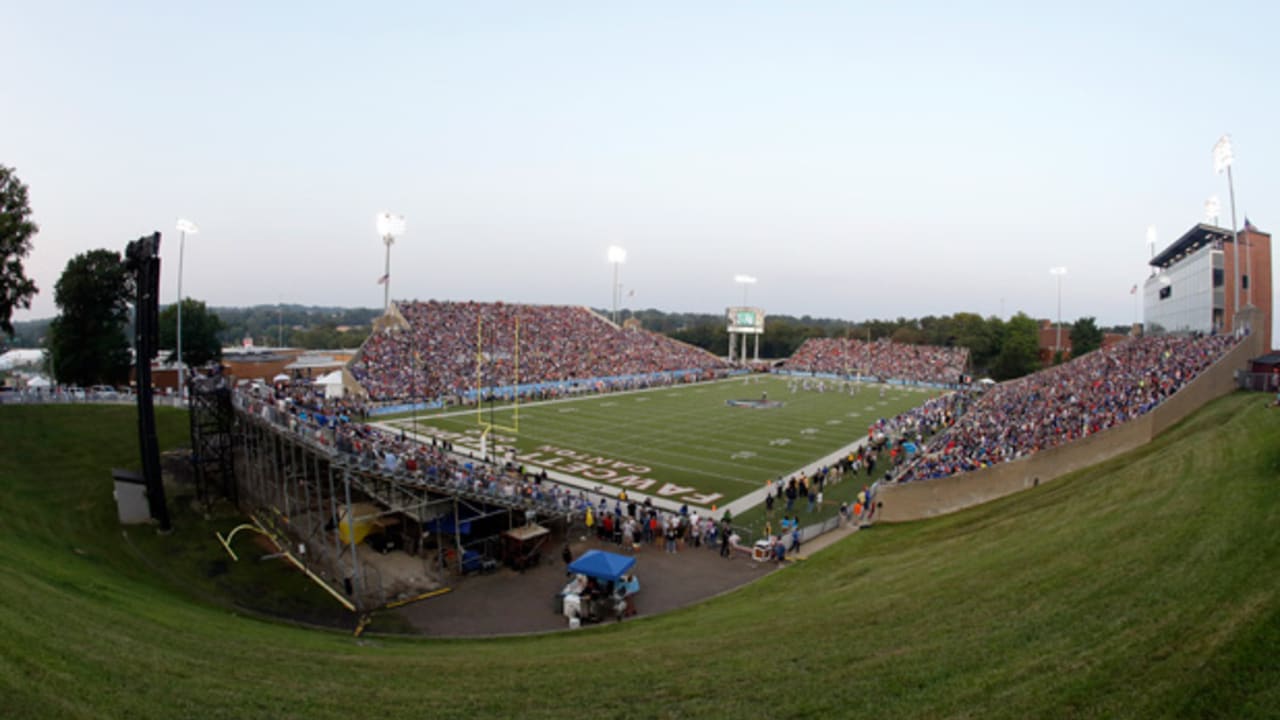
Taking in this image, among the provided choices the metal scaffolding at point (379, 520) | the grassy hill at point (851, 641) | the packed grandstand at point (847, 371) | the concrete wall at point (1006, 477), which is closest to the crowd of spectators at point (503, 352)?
the packed grandstand at point (847, 371)

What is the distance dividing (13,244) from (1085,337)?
95.0 meters

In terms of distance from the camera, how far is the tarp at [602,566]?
13.5 meters

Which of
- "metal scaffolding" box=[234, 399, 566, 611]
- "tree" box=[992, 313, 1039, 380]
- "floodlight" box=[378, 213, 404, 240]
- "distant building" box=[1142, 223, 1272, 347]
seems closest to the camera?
"metal scaffolding" box=[234, 399, 566, 611]

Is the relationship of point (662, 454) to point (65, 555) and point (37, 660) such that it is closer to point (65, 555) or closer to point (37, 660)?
point (65, 555)

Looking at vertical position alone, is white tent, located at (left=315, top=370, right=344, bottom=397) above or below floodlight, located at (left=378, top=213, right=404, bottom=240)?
Result: below

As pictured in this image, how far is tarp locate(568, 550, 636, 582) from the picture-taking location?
44.3 feet

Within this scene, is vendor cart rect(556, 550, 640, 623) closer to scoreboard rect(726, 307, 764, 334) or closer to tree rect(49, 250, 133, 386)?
tree rect(49, 250, 133, 386)

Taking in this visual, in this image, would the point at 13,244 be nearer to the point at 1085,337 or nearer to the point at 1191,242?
the point at 1191,242

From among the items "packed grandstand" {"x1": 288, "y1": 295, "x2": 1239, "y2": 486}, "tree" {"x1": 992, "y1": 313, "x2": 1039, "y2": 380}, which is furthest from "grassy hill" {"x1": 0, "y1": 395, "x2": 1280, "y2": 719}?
"tree" {"x1": 992, "y1": 313, "x2": 1039, "y2": 380}

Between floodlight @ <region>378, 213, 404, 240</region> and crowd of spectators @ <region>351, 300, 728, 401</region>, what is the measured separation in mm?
8733

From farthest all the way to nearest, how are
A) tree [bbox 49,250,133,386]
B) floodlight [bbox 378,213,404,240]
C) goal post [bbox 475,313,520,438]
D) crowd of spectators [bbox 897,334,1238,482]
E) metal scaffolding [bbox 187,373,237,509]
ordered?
1. floodlight [bbox 378,213,404,240]
2. tree [bbox 49,250,133,386]
3. goal post [bbox 475,313,520,438]
4. metal scaffolding [bbox 187,373,237,509]
5. crowd of spectators [bbox 897,334,1238,482]

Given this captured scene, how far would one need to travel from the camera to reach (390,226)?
142 feet

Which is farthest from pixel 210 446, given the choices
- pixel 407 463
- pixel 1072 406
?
pixel 1072 406

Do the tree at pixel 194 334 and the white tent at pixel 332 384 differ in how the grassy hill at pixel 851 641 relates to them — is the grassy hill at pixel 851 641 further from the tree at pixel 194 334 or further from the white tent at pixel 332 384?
the tree at pixel 194 334
